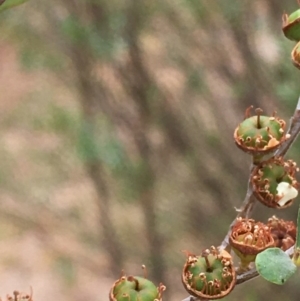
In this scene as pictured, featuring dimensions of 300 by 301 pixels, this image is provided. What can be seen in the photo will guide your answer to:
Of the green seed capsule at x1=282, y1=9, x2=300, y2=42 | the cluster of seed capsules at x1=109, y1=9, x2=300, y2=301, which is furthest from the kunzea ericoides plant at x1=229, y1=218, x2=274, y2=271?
the green seed capsule at x1=282, y1=9, x2=300, y2=42

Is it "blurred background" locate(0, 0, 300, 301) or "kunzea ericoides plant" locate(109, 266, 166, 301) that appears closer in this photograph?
"kunzea ericoides plant" locate(109, 266, 166, 301)

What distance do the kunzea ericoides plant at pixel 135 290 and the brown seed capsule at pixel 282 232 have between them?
0.36 ft

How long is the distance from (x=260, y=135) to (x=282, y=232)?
8 cm

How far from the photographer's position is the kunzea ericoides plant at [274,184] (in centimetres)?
39

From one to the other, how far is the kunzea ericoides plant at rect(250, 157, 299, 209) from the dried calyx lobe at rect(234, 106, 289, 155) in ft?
0.05

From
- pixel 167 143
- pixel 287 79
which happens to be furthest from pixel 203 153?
pixel 287 79

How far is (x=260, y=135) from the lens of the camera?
0.40 m

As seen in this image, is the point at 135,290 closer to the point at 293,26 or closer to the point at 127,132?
the point at 293,26

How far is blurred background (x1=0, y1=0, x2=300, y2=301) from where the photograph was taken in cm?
125

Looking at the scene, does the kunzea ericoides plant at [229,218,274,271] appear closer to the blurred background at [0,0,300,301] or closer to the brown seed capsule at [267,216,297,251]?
the brown seed capsule at [267,216,297,251]

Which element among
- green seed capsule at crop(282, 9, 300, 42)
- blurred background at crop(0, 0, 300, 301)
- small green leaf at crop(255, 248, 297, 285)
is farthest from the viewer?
blurred background at crop(0, 0, 300, 301)

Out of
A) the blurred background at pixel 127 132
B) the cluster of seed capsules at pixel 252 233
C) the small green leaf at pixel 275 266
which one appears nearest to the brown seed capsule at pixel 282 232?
the cluster of seed capsules at pixel 252 233

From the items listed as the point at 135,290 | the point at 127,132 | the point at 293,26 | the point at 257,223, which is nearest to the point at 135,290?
the point at 135,290

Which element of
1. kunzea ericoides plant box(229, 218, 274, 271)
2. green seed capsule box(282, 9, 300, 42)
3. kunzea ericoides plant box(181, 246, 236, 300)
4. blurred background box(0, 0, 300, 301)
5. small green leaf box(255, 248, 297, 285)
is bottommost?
small green leaf box(255, 248, 297, 285)
